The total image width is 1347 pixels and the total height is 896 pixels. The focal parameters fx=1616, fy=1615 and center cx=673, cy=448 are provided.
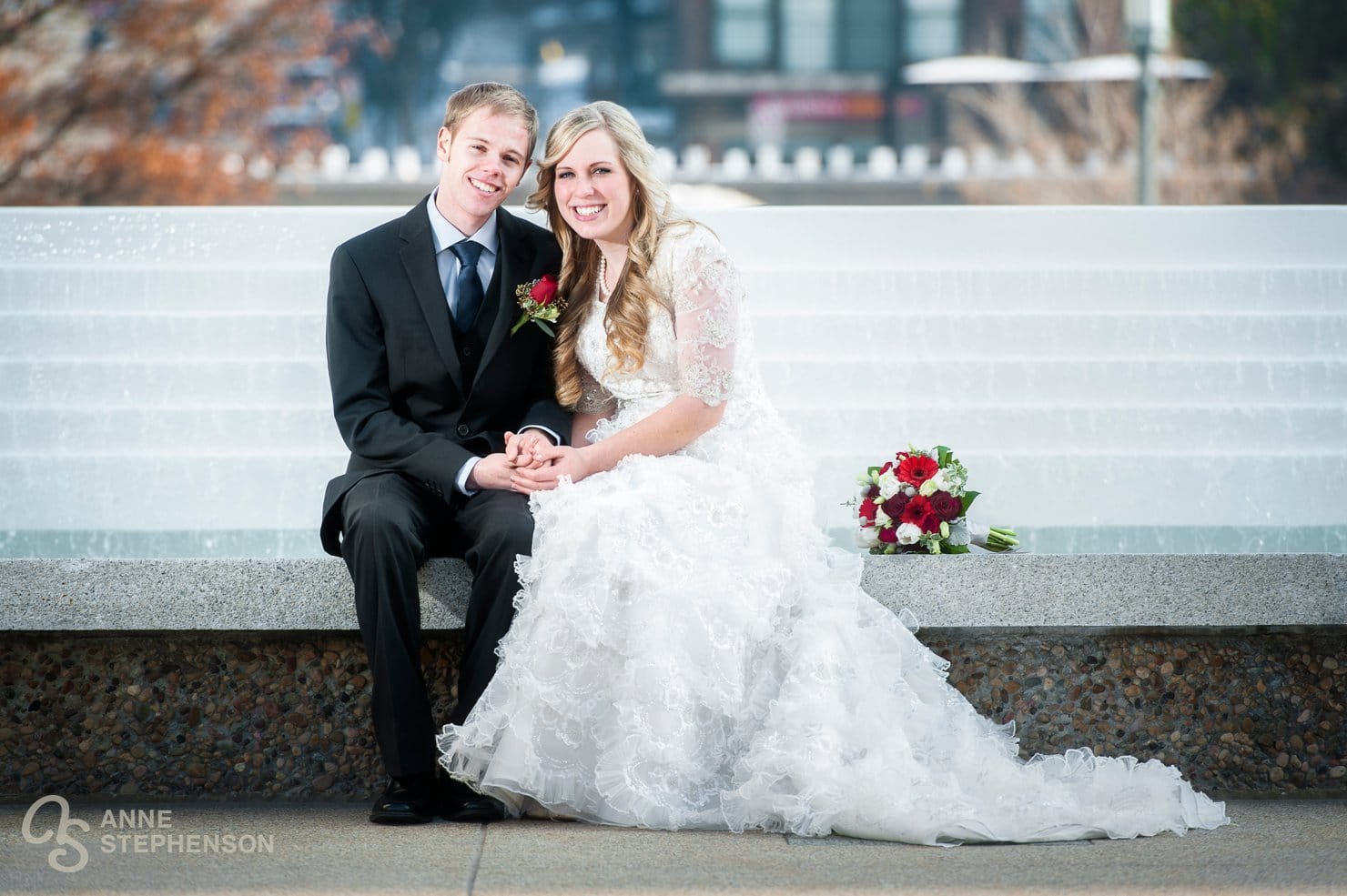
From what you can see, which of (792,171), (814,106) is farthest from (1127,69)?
(814,106)

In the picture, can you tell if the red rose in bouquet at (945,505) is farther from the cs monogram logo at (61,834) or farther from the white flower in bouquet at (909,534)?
the cs monogram logo at (61,834)

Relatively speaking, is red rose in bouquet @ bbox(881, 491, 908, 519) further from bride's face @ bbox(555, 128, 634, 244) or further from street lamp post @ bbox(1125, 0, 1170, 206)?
street lamp post @ bbox(1125, 0, 1170, 206)

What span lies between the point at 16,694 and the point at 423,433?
126 centimetres

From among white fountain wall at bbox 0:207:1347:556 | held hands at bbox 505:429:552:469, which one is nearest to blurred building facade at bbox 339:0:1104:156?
white fountain wall at bbox 0:207:1347:556

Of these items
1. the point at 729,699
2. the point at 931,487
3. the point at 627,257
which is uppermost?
the point at 627,257

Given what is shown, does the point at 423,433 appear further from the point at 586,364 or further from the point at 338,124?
the point at 338,124

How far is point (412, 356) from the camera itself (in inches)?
166

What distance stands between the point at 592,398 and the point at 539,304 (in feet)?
1.00

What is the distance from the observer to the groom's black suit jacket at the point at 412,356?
13.7 ft

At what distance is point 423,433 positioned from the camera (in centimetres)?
411

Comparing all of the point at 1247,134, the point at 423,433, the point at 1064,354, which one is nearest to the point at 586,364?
the point at 423,433

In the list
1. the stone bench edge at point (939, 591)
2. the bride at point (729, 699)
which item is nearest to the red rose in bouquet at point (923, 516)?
the stone bench edge at point (939, 591)

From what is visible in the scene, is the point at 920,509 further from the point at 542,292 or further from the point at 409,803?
the point at 409,803

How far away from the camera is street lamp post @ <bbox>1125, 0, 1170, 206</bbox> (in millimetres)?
10438
